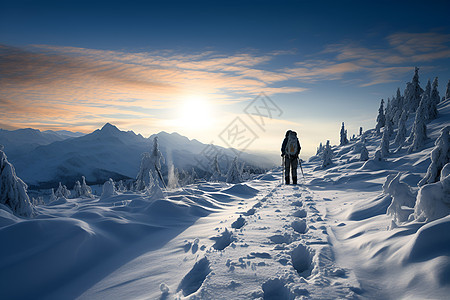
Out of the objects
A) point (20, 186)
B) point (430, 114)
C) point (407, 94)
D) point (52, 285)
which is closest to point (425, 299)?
point (52, 285)

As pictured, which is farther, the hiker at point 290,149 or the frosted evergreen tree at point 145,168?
the frosted evergreen tree at point 145,168

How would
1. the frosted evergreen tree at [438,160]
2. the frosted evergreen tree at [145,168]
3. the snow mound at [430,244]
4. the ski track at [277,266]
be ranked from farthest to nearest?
the frosted evergreen tree at [145,168]
the frosted evergreen tree at [438,160]
the ski track at [277,266]
the snow mound at [430,244]

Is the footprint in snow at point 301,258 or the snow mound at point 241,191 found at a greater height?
the footprint in snow at point 301,258

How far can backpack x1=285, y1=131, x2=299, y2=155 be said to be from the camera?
44.1 ft

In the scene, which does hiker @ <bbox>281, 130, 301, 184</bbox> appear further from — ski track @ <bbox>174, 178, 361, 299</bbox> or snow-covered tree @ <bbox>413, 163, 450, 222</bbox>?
snow-covered tree @ <bbox>413, 163, 450, 222</bbox>

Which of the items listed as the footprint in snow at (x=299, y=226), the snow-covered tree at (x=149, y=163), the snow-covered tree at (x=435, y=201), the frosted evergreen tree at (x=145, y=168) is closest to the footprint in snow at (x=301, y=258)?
the footprint in snow at (x=299, y=226)

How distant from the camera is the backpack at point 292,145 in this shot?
530 inches

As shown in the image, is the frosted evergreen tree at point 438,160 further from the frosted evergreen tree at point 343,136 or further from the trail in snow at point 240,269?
the frosted evergreen tree at point 343,136

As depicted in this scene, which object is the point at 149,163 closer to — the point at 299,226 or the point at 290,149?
the point at 290,149

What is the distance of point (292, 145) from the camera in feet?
44.3

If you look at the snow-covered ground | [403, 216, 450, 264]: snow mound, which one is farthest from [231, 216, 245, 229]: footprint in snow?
[403, 216, 450, 264]: snow mound

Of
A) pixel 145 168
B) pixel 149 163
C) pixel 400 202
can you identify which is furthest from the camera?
pixel 145 168

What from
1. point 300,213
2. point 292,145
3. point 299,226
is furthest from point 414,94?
point 299,226

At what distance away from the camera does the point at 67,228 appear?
3.81 m
